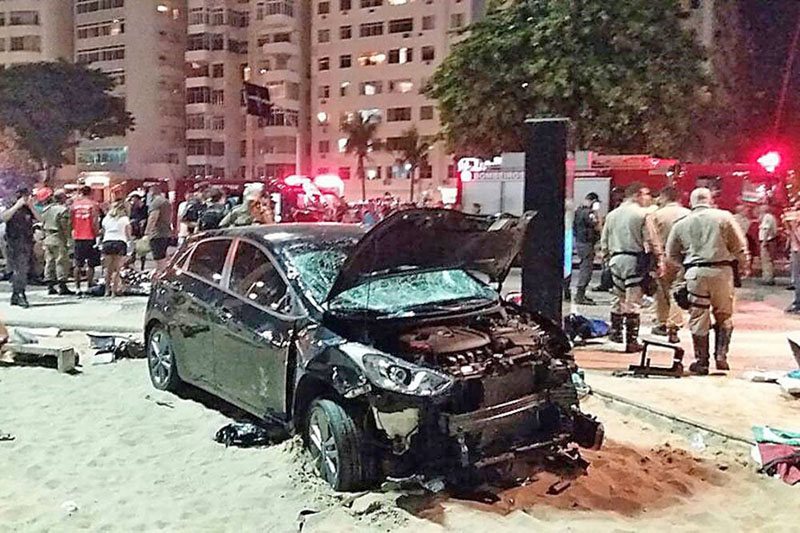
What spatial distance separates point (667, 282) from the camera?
10.7 m

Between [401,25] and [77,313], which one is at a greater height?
[401,25]

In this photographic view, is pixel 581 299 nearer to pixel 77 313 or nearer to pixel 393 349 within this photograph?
pixel 77 313

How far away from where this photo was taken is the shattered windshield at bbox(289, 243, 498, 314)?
237 inches

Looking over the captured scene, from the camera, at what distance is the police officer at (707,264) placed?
858 cm

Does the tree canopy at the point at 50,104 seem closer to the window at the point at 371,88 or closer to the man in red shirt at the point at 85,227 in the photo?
the window at the point at 371,88

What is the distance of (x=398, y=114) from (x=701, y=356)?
2046 inches

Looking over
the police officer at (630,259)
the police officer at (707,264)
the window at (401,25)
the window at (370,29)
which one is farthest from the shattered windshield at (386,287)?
the window at (370,29)

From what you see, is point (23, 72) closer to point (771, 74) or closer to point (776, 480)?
point (771, 74)

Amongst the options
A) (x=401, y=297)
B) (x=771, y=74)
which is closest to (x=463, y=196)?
(x=401, y=297)

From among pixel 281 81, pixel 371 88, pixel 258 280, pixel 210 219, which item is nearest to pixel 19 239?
pixel 210 219

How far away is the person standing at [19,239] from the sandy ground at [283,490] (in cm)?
660

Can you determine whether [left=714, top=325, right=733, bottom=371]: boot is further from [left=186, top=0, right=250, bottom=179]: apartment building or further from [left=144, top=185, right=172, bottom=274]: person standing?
[left=186, top=0, right=250, bottom=179]: apartment building

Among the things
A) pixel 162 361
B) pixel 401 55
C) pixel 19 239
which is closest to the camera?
pixel 162 361

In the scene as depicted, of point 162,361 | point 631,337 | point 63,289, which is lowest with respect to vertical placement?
point 63,289
